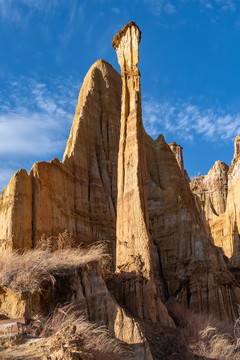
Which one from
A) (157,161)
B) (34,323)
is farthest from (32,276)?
(157,161)

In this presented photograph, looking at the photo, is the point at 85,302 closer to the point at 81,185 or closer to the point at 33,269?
the point at 33,269

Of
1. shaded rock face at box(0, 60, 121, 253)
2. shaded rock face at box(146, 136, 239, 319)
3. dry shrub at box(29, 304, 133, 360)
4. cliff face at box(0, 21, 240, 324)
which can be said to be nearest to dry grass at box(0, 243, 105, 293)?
dry shrub at box(29, 304, 133, 360)

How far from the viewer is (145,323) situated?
869 inches

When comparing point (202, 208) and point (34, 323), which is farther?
point (202, 208)

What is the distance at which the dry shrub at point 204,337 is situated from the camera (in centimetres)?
2108

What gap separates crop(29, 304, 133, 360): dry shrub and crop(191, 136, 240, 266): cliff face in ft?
76.0

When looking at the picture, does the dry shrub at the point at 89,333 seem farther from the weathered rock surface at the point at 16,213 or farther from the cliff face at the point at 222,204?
the cliff face at the point at 222,204

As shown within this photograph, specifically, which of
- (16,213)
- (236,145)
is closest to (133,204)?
(16,213)

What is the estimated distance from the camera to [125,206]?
2598 centimetres

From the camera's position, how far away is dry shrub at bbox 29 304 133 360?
16.7m

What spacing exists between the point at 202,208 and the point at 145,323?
130ft

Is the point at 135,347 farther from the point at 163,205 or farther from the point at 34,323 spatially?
the point at 163,205

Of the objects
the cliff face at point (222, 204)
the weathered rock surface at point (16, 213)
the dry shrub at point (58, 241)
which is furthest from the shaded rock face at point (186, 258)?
the weathered rock surface at point (16, 213)

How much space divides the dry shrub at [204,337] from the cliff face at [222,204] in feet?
47.1
